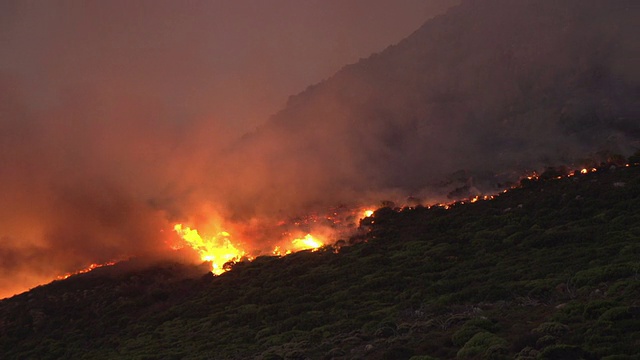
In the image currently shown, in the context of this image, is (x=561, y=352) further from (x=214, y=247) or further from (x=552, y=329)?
(x=214, y=247)

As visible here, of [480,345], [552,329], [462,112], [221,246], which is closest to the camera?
[552,329]

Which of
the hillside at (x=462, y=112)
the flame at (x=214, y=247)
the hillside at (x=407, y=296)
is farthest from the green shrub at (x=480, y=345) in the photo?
the flame at (x=214, y=247)

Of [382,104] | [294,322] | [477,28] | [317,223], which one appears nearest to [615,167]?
[317,223]

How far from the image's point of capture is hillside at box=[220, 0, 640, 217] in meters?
79.9

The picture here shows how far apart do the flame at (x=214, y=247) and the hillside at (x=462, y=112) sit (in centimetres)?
1025

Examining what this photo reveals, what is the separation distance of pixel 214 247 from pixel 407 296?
42.5m

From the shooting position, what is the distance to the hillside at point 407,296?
26.3 meters

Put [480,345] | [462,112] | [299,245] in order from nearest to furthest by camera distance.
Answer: [480,345] < [299,245] < [462,112]

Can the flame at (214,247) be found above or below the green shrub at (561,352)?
above

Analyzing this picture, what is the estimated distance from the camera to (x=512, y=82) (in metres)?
108

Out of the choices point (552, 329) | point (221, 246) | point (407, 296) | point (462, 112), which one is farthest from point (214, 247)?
point (552, 329)

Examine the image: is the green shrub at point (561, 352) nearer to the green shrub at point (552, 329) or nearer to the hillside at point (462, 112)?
the green shrub at point (552, 329)

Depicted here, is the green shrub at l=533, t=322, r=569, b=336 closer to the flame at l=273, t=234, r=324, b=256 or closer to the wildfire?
the wildfire

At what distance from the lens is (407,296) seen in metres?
43.1
